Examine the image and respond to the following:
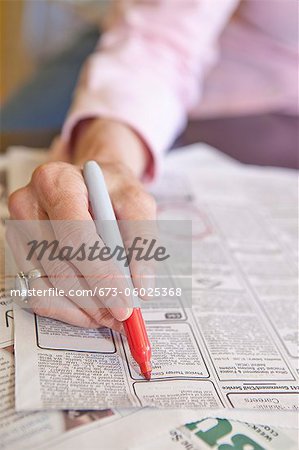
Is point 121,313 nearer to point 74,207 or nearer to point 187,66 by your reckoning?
point 74,207

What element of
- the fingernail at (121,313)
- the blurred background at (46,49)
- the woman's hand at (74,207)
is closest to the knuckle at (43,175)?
the woman's hand at (74,207)

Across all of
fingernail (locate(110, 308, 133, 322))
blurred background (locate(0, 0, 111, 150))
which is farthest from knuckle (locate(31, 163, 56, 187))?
blurred background (locate(0, 0, 111, 150))

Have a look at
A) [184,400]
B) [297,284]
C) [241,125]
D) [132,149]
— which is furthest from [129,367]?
[241,125]

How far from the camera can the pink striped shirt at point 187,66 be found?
2.05 feet

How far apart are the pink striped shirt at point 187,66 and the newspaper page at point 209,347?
0.44ft

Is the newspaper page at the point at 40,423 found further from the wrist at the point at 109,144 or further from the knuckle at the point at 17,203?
the wrist at the point at 109,144

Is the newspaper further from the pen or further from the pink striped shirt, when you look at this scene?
the pink striped shirt

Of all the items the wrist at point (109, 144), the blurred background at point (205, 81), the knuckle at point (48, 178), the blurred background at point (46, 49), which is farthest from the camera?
the blurred background at point (46, 49)

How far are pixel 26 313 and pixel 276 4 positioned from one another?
1.65ft

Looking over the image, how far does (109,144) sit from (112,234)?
0.19 m

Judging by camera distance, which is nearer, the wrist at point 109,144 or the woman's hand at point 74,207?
the woman's hand at point 74,207

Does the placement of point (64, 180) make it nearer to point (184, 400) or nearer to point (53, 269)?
point (53, 269)

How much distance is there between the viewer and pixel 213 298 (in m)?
0.44

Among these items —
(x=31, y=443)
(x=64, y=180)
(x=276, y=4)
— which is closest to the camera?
(x=31, y=443)
